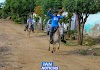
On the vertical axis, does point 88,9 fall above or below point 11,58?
above

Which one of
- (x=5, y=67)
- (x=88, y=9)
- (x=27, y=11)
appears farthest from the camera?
(x=27, y=11)

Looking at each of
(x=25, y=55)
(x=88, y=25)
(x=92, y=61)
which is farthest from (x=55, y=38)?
(x=88, y=25)

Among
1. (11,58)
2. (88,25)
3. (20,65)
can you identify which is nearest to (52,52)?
(11,58)

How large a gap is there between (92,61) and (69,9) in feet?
21.3

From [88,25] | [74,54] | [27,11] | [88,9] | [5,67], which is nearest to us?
[5,67]

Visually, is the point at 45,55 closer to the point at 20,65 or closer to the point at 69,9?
the point at 20,65

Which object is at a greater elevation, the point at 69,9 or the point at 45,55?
the point at 69,9

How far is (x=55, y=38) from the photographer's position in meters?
16.5

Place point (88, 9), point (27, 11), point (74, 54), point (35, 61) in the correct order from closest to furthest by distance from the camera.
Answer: point (35, 61) → point (74, 54) → point (88, 9) → point (27, 11)

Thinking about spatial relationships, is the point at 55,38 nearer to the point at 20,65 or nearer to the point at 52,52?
the point at 52,52

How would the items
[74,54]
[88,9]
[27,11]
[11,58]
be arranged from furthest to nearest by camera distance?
[27,11] < [88,9] < [74,54] < [11,58]

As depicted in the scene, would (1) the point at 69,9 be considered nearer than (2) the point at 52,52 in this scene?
No

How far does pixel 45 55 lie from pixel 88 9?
5496mm

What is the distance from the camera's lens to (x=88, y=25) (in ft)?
89.9
